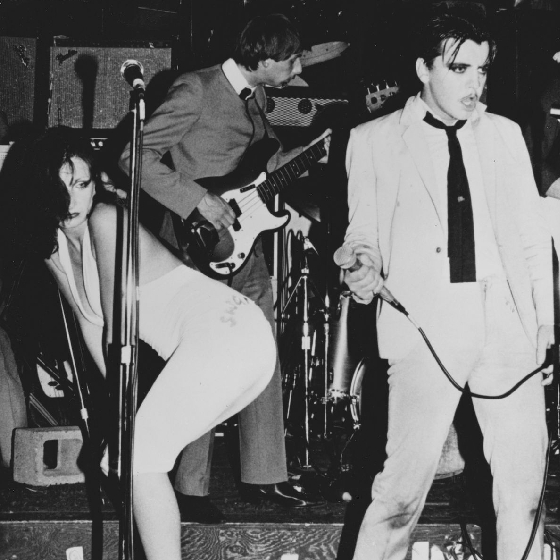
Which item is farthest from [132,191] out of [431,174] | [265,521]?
[265,521]

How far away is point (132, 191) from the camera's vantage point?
218 cm

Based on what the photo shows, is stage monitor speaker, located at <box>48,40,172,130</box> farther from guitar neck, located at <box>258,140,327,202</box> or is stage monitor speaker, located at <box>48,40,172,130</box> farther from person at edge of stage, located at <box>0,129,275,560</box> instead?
person at edge of stage, located at <box>0,129,275,560</box>

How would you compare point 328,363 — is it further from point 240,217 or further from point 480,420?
point 480,420

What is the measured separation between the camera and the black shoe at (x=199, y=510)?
9.74 ft

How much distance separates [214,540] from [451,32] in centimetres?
219

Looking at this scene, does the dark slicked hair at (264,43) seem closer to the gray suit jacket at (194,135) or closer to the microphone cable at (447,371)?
the gray suit jacket at (194,135)

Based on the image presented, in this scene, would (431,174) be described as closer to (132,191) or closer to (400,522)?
(132,191)

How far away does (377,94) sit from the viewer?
12.0 ft

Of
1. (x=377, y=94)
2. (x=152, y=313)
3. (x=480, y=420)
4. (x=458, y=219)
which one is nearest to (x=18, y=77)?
(x=377, y=94)

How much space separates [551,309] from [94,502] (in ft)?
7.00

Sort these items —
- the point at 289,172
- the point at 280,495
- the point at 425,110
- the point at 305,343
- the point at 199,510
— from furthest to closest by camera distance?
the point at 305,343 < the point at 289,172 < the point at 280,495 < the point at 199,510 < the point at 425,110

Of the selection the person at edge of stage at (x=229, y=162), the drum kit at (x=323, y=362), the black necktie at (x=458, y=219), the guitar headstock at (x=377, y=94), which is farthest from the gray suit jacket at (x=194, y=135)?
the black necktie at (x=458, y=219)

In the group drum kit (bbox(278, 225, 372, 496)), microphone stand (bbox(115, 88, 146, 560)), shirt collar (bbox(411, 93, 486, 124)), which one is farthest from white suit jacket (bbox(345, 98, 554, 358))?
drum kit (bbox(278, 225, 372, 496))

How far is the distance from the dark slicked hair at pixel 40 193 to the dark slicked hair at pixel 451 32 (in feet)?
4.44
